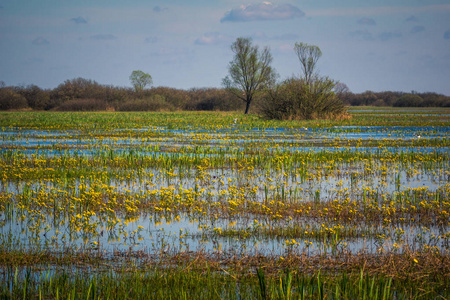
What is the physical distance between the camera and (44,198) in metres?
10.1

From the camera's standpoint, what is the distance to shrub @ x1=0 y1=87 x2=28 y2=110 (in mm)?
77750

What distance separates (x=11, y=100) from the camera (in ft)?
257

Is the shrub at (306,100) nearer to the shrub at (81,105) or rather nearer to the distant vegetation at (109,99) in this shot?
the distant vegetation at (109,99)

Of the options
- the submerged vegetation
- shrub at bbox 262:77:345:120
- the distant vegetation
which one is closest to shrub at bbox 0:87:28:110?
the distant vegetation

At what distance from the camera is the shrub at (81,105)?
79.7 m

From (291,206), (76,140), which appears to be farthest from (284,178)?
(76,140)

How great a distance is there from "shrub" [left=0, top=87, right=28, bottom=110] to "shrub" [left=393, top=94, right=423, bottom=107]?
3338 inches

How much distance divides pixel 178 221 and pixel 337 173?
6.88 meters

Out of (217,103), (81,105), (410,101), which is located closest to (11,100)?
(81,105)

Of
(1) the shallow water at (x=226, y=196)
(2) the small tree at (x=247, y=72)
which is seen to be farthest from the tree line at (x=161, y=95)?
(1) the shallow water at (x=226, y=196)

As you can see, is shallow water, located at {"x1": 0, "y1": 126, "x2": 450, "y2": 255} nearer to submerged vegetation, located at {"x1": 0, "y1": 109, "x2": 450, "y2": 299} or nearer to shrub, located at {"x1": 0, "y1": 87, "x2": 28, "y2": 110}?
submerged vegetation, located at {"x1": 0, "y1": 109, "x2": 450, "y2": 299}

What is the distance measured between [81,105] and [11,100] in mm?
11040

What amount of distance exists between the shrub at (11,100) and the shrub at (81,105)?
5.83 m

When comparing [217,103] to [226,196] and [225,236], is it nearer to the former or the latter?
[226,196]
